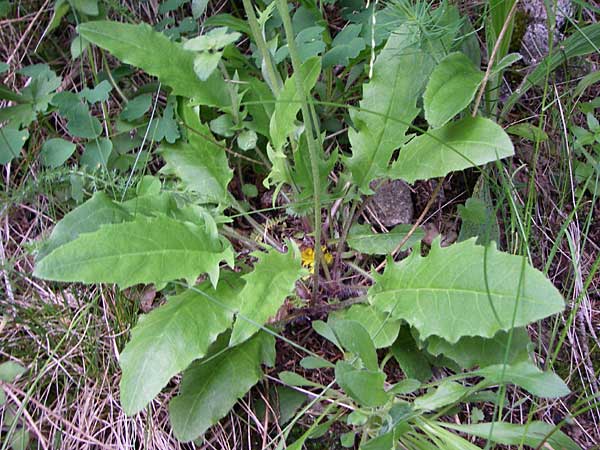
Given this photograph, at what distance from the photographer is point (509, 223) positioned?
5.56ft

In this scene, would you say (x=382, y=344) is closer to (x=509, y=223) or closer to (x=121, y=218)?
(x=509, y=223)

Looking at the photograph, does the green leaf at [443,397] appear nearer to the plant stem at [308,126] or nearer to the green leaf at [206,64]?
the plant stem at [308,126]

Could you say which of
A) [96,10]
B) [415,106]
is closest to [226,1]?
[96,10]

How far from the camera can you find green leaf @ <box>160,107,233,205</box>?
1691 millimetres

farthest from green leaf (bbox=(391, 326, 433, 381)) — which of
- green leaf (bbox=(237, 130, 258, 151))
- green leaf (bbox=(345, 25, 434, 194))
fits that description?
green leaf (bbox=(237, 130, 258, 151))

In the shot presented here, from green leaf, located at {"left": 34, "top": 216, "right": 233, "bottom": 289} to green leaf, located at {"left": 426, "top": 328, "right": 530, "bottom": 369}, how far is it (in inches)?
20.7

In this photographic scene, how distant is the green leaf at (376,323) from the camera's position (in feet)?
4.67

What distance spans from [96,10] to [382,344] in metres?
1.21

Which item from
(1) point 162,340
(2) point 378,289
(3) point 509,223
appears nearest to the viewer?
(1) point 162,340

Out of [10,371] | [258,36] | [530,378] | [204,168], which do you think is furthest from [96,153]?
[530,378]

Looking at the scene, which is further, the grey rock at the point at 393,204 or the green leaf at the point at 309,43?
the grey rock at the point at 393,204

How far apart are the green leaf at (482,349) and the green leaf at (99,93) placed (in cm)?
111

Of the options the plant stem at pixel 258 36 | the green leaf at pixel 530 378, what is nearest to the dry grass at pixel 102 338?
the green leaf at pixel 530 378

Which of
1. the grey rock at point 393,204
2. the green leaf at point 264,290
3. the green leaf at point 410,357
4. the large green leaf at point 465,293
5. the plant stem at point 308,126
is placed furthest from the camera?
the grey rock at point 393,204
